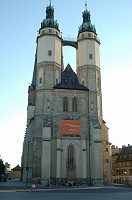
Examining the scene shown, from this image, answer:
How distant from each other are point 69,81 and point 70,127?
10.4 metres

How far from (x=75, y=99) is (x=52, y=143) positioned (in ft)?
31.9

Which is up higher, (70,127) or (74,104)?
(74,104)

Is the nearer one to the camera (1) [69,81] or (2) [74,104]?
(2) [74,104]

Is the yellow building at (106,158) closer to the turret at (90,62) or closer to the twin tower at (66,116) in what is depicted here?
the twin tower at (66,116)

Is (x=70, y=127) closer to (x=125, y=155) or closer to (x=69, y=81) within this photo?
(x=69, y=81)

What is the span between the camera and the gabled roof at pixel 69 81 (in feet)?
165

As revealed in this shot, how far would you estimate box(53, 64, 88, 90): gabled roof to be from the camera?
50.2 m

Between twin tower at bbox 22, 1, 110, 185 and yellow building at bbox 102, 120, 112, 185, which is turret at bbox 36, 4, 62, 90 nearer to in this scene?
twin tower at bbox 22, 1, 110, 185

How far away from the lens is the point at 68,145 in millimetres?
45812

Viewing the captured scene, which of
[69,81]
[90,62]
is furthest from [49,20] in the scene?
[69,81]

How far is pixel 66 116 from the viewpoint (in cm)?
4769

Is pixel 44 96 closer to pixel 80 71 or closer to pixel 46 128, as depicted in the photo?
pixel 46 128

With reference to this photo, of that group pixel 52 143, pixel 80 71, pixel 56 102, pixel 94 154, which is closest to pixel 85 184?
pixel 94 154

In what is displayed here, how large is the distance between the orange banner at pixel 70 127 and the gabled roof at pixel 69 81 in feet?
22.8
